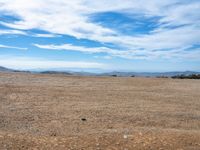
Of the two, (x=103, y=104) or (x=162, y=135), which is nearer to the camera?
(x=162, y=135)

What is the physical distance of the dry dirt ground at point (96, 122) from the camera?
34.3ft

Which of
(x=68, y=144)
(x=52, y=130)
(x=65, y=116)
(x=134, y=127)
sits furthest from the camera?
(x=65, y=116)

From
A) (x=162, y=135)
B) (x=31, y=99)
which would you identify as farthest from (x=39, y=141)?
(x=31, y=99)

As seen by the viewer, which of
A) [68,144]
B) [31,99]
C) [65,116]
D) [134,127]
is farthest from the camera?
[31,99]

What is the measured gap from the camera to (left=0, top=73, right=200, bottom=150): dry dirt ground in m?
10.5

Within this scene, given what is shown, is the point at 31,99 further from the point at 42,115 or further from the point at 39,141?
the point at 39,141

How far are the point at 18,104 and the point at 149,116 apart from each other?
649cm

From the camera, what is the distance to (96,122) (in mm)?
14094

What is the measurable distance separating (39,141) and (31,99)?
10.3 metres

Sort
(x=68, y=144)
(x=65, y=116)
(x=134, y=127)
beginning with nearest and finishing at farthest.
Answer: (x=68, y=144) < (x=134, y=127) < (x=65, y=116)

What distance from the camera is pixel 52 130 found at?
12328mm

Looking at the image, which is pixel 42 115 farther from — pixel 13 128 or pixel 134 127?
pixel 134 127

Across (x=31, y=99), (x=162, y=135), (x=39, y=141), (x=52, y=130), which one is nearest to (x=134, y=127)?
(x=162, y=135)

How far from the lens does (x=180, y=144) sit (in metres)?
10.5
